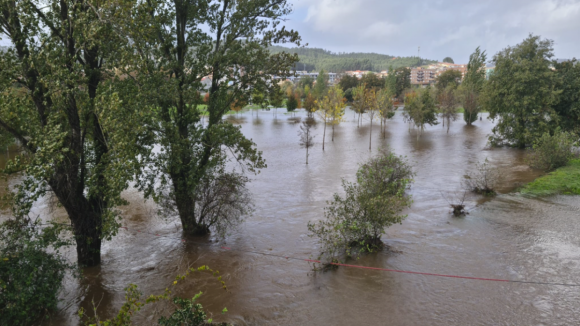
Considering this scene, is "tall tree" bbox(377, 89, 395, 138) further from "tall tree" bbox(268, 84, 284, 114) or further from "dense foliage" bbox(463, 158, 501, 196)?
"tall tree" bbox(268, 84, 284, 114)

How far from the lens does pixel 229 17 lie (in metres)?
11.7

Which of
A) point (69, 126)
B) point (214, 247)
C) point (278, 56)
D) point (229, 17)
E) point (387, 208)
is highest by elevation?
point (229, 17)

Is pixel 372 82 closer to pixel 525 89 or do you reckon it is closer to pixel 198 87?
pixel 525 89

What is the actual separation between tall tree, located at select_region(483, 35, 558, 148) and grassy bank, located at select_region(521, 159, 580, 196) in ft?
28.1

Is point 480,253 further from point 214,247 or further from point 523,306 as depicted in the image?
point 214,247

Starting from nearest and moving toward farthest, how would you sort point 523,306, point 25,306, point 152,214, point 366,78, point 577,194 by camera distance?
point 25,306, point 523,306, point 152,214, point 577,194, point 366,78

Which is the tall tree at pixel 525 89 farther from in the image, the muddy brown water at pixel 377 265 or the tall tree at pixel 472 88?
the tall tree at pixel 472 88

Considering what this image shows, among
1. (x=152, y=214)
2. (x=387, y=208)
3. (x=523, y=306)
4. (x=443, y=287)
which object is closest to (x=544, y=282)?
(x=523, y=306)

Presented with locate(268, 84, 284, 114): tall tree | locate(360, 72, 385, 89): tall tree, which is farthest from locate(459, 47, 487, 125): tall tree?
locate(268, 84, 284, 114): tall tree

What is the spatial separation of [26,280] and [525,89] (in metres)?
29.5

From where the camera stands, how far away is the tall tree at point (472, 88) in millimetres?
46469

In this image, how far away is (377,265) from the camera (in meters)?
9.85

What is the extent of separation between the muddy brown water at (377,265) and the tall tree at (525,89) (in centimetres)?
1146

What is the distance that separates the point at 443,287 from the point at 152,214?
413 inches
